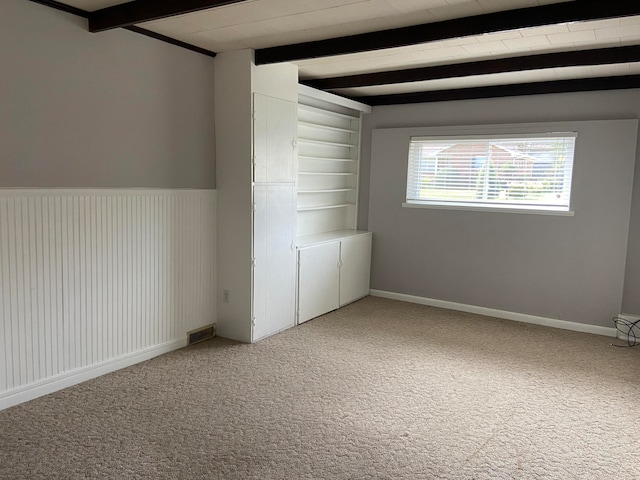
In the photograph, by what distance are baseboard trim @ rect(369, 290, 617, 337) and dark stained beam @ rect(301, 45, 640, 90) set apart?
2.54 m

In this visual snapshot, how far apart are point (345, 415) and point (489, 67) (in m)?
3.08

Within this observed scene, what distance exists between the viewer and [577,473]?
2.54m

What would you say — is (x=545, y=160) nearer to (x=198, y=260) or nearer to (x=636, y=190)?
(x=636, y=190)

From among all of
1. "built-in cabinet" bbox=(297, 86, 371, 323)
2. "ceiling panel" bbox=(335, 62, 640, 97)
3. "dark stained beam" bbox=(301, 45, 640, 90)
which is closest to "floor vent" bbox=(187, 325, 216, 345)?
"built-in cabinet" bbox=(297, 86, 371, 323)

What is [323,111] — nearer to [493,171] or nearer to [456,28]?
[493,171]

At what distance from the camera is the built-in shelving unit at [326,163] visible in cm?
536

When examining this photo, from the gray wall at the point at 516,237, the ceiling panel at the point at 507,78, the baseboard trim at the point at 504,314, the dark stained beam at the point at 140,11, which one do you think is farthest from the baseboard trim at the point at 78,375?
the ceiling panel at the point at 507,78

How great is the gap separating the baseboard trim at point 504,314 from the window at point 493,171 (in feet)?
3.70

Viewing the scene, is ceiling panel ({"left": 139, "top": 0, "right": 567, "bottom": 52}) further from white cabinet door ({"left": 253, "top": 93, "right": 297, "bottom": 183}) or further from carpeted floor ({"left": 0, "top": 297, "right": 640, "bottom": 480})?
carpeted floor ({"left": 0, "top": 297, "right": 640, "bottom": 480})

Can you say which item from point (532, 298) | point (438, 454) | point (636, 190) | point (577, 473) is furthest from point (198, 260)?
point (636, 190)

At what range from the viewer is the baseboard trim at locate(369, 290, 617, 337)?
491 centimetres

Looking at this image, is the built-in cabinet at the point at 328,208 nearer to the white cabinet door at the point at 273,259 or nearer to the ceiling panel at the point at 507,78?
the white cabinet door at the point at 273,259

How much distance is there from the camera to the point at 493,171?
212 inches

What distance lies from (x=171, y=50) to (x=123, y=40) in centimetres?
42
